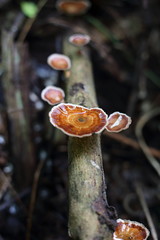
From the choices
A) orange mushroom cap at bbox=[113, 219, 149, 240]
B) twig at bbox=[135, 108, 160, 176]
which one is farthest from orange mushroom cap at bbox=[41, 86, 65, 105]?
twig at bbox=[135, 108, 160, 176]

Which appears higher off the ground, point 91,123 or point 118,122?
point 91,123

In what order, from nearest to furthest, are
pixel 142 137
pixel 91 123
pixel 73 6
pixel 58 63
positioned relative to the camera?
pixel 91 123, pixel 58 63, pixel 142 137, pixel 73 6

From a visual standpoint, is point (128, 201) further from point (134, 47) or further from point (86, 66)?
point (134, 47)

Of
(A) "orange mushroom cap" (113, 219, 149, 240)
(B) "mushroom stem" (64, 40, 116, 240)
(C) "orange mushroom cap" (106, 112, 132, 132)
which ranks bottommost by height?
(A) "orange mushroom cap" (113, 219, 149, 240)

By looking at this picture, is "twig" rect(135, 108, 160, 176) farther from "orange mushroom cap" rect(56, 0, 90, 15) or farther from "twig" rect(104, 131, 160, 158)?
"orange mushroom cap" rect(56, 0, 90, 15)

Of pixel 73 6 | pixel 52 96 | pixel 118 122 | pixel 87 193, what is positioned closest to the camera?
pixel 87 193

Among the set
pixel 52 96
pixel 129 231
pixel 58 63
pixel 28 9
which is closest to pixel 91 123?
pixel 52 96

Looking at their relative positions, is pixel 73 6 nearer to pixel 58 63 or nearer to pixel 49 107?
pixel 58 63
